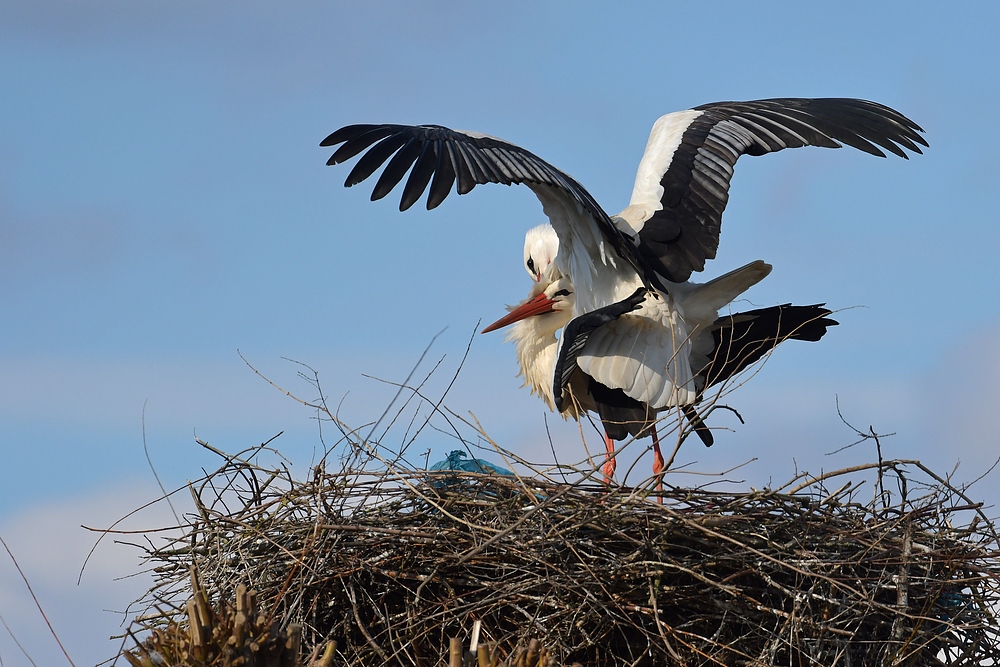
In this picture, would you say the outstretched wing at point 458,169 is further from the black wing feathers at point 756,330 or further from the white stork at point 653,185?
the black wing feathers at point 756,330

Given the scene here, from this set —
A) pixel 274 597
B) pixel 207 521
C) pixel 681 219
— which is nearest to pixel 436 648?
pixel 274 597

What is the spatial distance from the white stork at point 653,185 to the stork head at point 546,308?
1.11 ft

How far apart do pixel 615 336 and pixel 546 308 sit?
64 cm

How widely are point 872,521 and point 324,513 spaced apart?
1794mm

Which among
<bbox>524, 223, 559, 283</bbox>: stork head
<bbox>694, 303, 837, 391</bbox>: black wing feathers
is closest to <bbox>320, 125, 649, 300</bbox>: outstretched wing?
→ <bbox>694, 303, 837, 391</bbox>: black wing feathers

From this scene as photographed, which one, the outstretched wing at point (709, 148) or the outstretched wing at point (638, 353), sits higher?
the outstretched wing at point (709, 148)

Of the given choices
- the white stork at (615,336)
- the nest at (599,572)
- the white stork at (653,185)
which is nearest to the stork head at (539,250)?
the white stork at (615,336)

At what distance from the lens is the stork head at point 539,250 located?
19.3ft

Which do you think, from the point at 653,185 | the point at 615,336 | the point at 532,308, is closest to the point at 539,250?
the point at 532,308

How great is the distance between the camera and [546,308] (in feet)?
19.0

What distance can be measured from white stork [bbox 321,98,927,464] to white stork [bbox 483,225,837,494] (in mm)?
35

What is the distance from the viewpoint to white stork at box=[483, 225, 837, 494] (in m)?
5.16

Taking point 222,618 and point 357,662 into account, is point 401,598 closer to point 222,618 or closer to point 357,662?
point 357,662

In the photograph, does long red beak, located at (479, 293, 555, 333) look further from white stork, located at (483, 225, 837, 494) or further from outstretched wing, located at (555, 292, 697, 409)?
outstretched wing, located at (555, 292, 697, 409)
